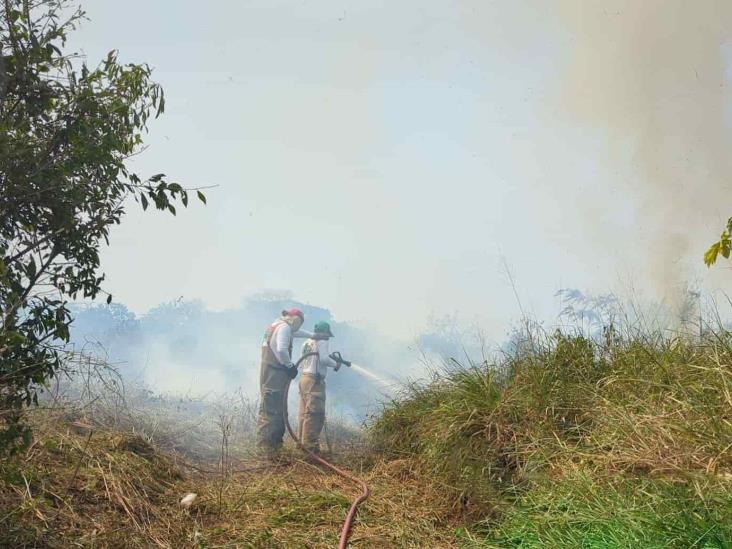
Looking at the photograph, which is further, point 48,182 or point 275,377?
point 275,377

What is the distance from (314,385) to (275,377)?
20.8 inches

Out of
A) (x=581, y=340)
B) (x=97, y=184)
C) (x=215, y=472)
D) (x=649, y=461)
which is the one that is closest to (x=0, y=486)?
(x=97, y=184)

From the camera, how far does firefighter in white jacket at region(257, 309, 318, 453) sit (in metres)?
8.02

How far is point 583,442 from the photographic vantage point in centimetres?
472

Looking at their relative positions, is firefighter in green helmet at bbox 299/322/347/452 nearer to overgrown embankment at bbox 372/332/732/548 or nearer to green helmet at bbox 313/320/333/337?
green helmet at bbox 313/320/333/337

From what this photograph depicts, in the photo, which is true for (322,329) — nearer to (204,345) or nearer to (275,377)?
(275,377)

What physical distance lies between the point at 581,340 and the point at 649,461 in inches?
85.7

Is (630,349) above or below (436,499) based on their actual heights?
above

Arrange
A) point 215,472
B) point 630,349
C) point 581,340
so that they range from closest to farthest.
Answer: point 630,349, point 581,340, point 215,472

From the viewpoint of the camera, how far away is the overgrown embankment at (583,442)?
10.6 ft

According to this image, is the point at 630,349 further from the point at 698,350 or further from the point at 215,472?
the point at 215,472

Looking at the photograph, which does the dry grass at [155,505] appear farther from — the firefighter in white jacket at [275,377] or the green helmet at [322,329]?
the green helmet at [322,329]

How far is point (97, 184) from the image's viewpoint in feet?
12.1

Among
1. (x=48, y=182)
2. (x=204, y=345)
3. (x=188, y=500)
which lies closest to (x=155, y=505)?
(x=188, y=500)
